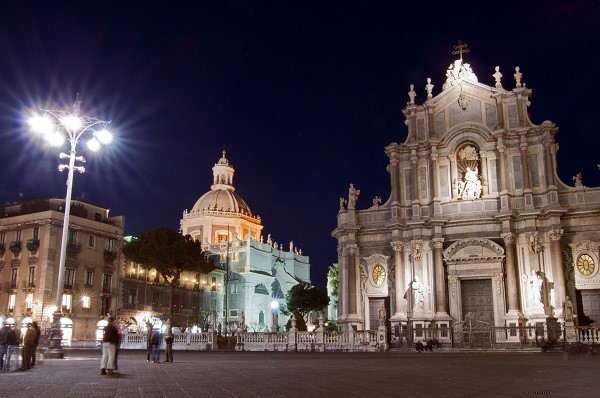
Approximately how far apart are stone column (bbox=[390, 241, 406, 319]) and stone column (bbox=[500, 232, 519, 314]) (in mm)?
7035

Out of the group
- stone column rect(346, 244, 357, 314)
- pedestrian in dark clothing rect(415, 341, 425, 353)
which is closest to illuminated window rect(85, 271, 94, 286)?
stone column rect(346, 244, 357, 314)

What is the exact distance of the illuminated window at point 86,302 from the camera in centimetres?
5697

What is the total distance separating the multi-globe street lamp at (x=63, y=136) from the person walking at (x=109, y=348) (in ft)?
27.3

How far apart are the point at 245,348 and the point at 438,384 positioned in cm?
2924

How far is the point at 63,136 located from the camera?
26.1 meters

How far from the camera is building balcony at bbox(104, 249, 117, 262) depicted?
198 feet

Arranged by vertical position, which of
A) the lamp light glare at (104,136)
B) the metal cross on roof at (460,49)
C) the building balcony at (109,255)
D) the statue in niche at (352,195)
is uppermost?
the metal cross on roof at (460,49)

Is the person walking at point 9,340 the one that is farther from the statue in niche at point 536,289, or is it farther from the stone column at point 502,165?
the stone column at point 502,165

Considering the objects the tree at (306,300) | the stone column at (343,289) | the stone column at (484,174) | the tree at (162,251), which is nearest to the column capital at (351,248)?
the stone column at (343,289)

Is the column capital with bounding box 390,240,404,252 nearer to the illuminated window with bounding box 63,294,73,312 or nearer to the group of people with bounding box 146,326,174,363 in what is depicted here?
the group of people with bounding box 146,326,174,363

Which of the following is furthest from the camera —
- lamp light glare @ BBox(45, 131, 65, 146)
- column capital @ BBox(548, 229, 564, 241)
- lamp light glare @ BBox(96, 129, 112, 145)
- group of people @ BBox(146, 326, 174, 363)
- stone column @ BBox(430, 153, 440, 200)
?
stone column @ BBox(430, 153, 440, 200)

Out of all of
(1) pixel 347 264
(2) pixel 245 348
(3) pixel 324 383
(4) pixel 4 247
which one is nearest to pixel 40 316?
(4) pixel 4 247

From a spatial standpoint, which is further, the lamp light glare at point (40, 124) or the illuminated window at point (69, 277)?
the illuminated window at point (69, 277)

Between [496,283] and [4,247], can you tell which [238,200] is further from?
[496,283]
